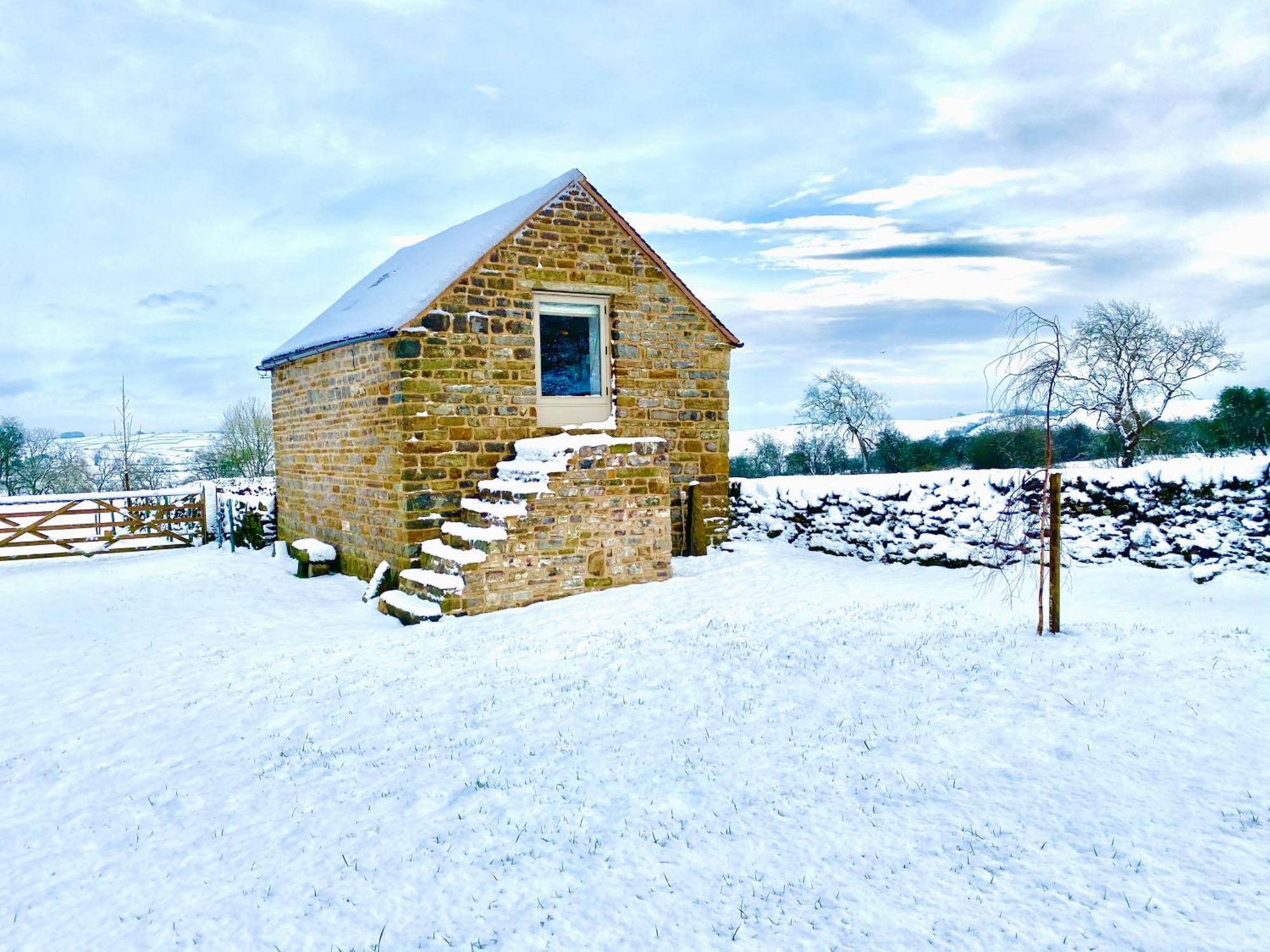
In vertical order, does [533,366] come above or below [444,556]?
above

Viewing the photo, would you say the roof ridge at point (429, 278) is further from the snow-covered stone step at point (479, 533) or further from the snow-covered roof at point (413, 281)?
the snow-covered stone step at point (479, 533)

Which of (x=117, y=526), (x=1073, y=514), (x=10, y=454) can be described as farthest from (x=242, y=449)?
(x=1073, y=514)

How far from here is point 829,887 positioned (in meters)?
3.93

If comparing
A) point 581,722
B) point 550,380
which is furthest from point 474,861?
point 550,380

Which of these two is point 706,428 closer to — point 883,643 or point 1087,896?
point 883,643

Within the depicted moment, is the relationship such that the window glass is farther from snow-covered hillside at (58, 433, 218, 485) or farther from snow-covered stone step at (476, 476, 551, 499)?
snow-covered hillside at (58, 433, 218, 485)

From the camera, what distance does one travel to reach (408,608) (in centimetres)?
970

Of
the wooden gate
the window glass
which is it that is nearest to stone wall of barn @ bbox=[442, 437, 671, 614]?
the window glass

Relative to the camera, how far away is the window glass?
12.3 meters

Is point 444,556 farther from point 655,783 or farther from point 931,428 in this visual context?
point 931,428

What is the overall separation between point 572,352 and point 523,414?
5.16 feet

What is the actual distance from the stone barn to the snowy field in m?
1.63

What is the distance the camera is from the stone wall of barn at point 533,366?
10766 millimetres

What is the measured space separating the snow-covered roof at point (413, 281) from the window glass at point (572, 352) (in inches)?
60.8
